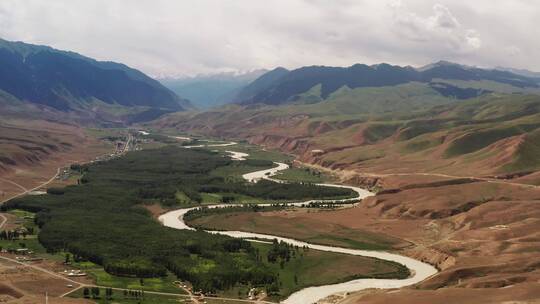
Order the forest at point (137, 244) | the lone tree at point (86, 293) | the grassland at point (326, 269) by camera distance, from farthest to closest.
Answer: the grassland at point (326, 269), the forest at point (137, 244), the lone tree at point (86, 293)

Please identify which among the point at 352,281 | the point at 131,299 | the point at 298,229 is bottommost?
the point at 352,281

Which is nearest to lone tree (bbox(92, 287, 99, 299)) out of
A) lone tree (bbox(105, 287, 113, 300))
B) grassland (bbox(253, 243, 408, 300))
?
lone tree (bbox(105, 287, 113, 300))

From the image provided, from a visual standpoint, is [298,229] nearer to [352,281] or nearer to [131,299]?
[352,281]

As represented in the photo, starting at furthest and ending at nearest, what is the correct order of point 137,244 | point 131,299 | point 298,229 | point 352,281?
1. point 298,229
2. point 137,244
3. point 352,281
4. point 131,299

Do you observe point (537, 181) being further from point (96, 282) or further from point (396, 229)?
point (96, 282)

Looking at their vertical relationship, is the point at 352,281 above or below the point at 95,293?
below

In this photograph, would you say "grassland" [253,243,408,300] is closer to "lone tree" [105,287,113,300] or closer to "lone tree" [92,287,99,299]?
"lone tree" [105,287,113,300]

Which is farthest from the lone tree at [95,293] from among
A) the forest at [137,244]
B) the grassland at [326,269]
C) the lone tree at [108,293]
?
the grassland at [326,269]

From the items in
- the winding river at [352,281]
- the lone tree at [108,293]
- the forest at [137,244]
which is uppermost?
the forest at [137,244]

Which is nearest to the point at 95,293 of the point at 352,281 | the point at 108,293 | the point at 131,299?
the point at 108,293

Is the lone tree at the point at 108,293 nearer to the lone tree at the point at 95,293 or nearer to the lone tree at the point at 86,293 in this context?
the lone tree at the point at 95,293

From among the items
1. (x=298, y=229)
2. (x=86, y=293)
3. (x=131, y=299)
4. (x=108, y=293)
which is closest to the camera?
(x=131, y=299)

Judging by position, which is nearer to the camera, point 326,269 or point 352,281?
point 352,281
